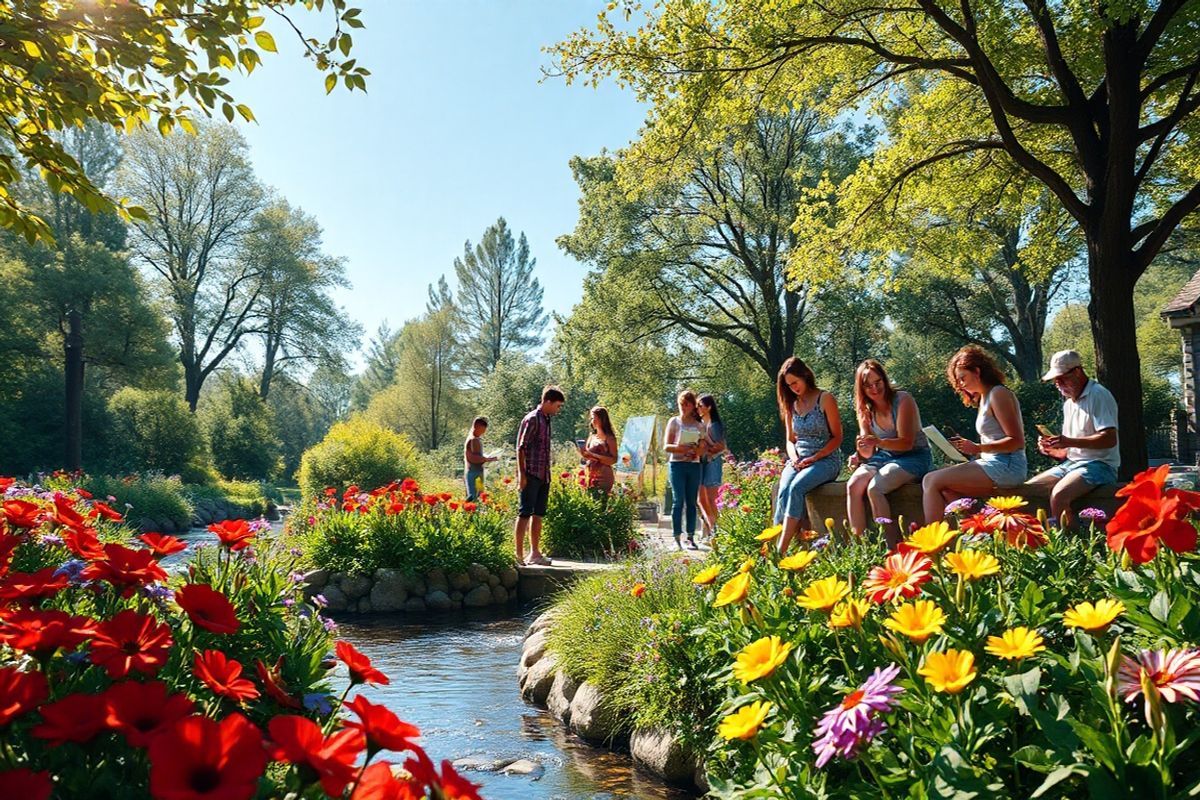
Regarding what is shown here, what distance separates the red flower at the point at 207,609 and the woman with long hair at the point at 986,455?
4.44 metres

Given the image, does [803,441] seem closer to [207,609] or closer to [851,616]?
[851,616]

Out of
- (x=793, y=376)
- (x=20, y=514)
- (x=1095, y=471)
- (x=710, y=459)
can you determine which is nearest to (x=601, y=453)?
(x=710, y=459)

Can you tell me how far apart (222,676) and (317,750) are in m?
0.52

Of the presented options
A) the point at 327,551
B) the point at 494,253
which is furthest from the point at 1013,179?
the point at 494,253

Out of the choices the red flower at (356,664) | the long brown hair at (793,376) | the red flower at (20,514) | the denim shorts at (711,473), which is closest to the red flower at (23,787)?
the red flower at (356,664)

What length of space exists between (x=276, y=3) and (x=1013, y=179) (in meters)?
11.0

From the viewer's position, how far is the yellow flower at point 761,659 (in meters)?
1.73

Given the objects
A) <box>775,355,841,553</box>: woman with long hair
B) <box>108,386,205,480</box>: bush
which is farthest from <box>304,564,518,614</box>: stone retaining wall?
<box>108,386,205,480</box>: bush

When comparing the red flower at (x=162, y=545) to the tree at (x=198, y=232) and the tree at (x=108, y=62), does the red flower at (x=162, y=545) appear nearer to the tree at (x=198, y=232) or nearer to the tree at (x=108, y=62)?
the tree at (x=108, y=62)

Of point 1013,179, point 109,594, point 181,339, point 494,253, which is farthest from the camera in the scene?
point 494,253

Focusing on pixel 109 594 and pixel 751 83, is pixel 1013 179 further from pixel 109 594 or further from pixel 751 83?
pixel 109 594

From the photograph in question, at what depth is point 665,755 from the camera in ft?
14.3

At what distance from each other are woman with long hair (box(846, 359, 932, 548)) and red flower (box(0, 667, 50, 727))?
4862mm

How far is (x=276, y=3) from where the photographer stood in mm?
3840
